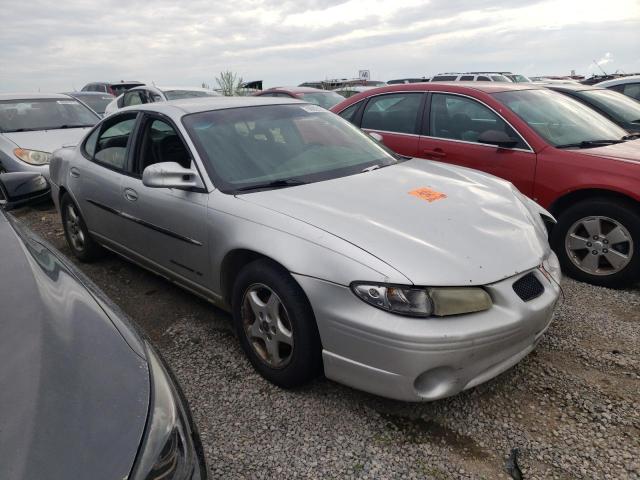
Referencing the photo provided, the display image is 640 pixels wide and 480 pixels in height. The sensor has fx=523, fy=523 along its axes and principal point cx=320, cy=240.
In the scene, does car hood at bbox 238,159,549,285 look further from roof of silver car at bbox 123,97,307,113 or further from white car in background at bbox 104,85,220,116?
white car in background at bbox 104,85,220,116

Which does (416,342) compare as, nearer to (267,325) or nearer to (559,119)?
(267,325)

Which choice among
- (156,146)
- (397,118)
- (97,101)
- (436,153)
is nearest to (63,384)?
(156,146)

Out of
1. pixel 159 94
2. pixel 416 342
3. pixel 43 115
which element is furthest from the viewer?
pixel 159 94

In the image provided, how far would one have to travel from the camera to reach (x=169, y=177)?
297 centimetres

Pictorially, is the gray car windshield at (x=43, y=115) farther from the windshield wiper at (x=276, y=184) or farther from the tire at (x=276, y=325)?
the tire at (x=276, y=325)

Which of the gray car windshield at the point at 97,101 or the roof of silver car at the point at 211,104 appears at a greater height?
the roof of silver car at the point at 211,104

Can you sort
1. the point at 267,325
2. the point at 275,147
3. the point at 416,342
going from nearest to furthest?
the point at 416,342
the point at 267,325
the point at 275,147

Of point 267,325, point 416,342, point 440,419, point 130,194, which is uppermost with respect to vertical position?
point 130,194

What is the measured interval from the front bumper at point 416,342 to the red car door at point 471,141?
2.12 m

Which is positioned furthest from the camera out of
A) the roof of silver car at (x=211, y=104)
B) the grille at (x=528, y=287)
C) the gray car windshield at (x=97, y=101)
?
the gray car windshield at (x=97, y=101)

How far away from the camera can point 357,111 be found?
18.3ft

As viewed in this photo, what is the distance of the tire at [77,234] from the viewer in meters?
4.50

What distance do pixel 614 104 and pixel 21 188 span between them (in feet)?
19.9

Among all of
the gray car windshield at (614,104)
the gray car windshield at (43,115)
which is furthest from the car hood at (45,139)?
the gray car windshield at (614,104)
